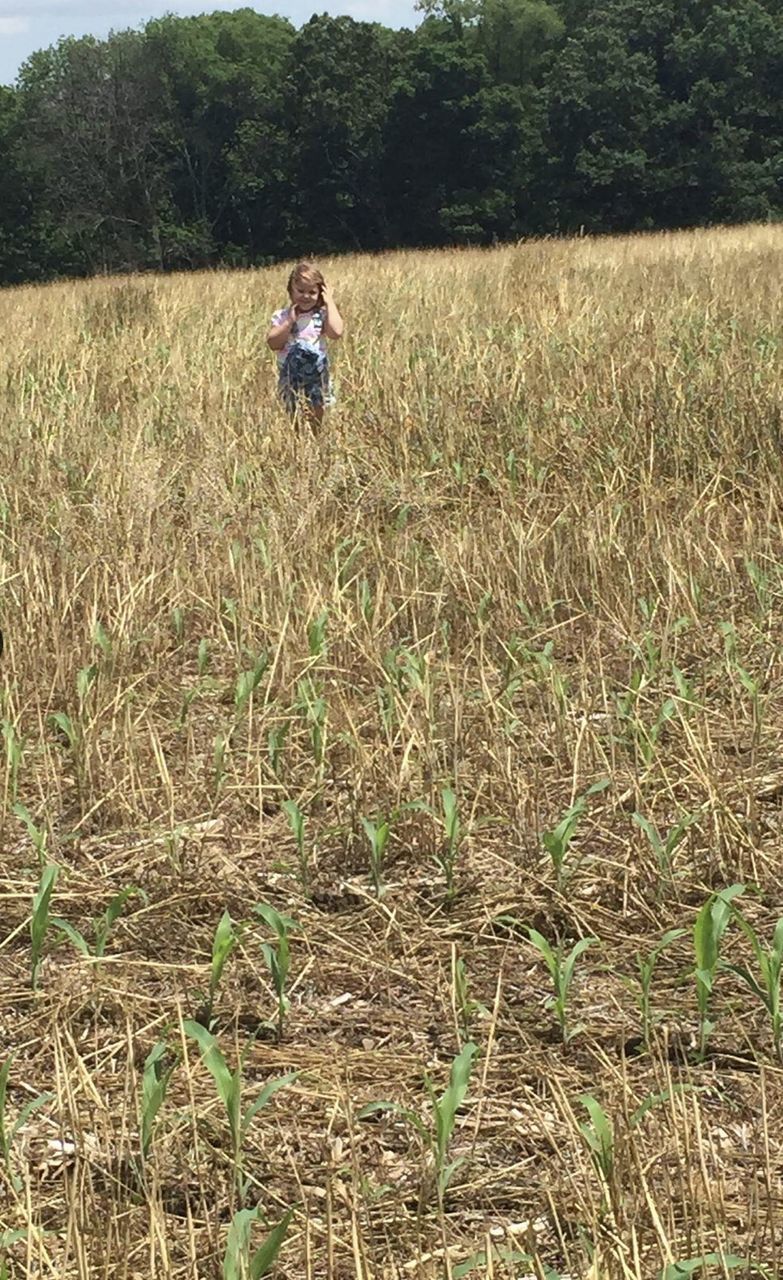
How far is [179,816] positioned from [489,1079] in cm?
114

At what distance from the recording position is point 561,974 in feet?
6.91

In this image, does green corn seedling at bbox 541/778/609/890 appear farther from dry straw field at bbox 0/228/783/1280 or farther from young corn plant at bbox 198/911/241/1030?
young corn plant at bbox 198/911/241/1030

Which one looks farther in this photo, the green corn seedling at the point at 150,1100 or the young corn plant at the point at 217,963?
the young corn plant at the point at 217,963

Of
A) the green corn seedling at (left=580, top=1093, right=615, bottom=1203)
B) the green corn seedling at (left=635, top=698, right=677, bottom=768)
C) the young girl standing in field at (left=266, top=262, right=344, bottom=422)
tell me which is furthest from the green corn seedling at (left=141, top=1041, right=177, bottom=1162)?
the young girl standing in field at (left=266, top=262, right=344, bottom=422)

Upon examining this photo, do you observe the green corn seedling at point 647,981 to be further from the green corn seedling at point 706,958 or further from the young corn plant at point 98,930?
the young corn plant at point 98,930

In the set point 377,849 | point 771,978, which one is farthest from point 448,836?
point 771,978

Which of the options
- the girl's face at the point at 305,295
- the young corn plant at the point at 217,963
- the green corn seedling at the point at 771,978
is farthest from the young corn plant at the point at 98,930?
the girl's face at the point at 305,295

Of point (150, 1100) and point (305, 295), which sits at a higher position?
point (305, 295)

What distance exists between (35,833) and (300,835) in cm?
54

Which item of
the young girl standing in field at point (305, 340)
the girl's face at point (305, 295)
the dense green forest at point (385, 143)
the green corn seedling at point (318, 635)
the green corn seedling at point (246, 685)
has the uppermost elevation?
the dense green forest at point (385, 143)

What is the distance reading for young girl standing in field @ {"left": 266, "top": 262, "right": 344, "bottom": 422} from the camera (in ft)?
20.7

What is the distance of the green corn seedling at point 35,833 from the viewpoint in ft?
8.74

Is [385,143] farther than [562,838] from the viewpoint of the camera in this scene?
Yes

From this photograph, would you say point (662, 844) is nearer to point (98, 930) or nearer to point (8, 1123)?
point (98, 930)
